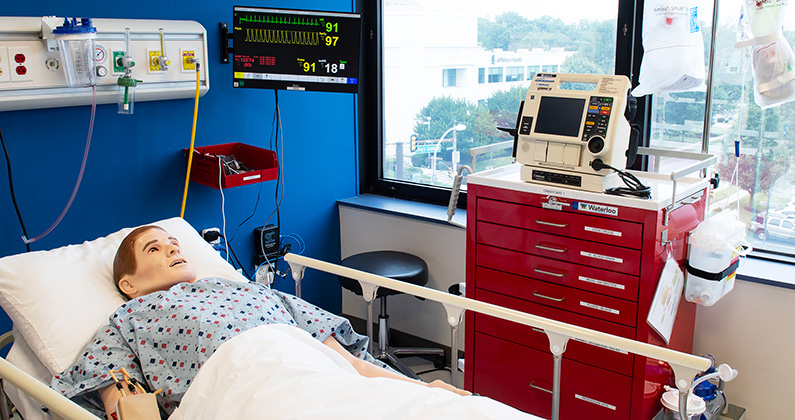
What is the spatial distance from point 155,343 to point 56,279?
0.41 meters

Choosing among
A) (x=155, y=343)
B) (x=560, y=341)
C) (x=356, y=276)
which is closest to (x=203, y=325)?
(x=155, y=343)

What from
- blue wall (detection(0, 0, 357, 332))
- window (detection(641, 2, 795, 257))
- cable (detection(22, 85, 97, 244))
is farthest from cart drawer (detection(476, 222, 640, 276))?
cable (detection(22, 85, 97, 244))

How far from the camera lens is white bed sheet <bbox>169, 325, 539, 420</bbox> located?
1461mm

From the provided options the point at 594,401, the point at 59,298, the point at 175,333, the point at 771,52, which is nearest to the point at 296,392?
the point at 175,333

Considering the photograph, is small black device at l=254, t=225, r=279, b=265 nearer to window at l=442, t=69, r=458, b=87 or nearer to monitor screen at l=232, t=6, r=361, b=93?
monitor screen at l=232, t=6, r=361, b=93

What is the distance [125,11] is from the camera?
8.37 ft

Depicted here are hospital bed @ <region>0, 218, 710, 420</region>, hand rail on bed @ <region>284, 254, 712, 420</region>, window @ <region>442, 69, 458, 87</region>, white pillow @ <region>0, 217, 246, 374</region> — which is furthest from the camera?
window @ <region>442, 69, 458, 87</region>

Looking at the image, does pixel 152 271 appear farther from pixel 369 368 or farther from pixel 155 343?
pixel 369 368

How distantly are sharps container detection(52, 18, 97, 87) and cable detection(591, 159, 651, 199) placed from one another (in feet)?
5.65

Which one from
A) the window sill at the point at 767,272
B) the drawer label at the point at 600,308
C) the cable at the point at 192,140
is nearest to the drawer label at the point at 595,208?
the drawer label at the point at 600,308

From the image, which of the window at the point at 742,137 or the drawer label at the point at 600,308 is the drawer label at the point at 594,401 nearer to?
the drawer label at the point at 600,308

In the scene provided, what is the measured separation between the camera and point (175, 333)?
190 centimetres

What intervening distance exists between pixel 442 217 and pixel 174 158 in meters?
1.23

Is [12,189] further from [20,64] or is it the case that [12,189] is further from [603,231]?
[603,231]
